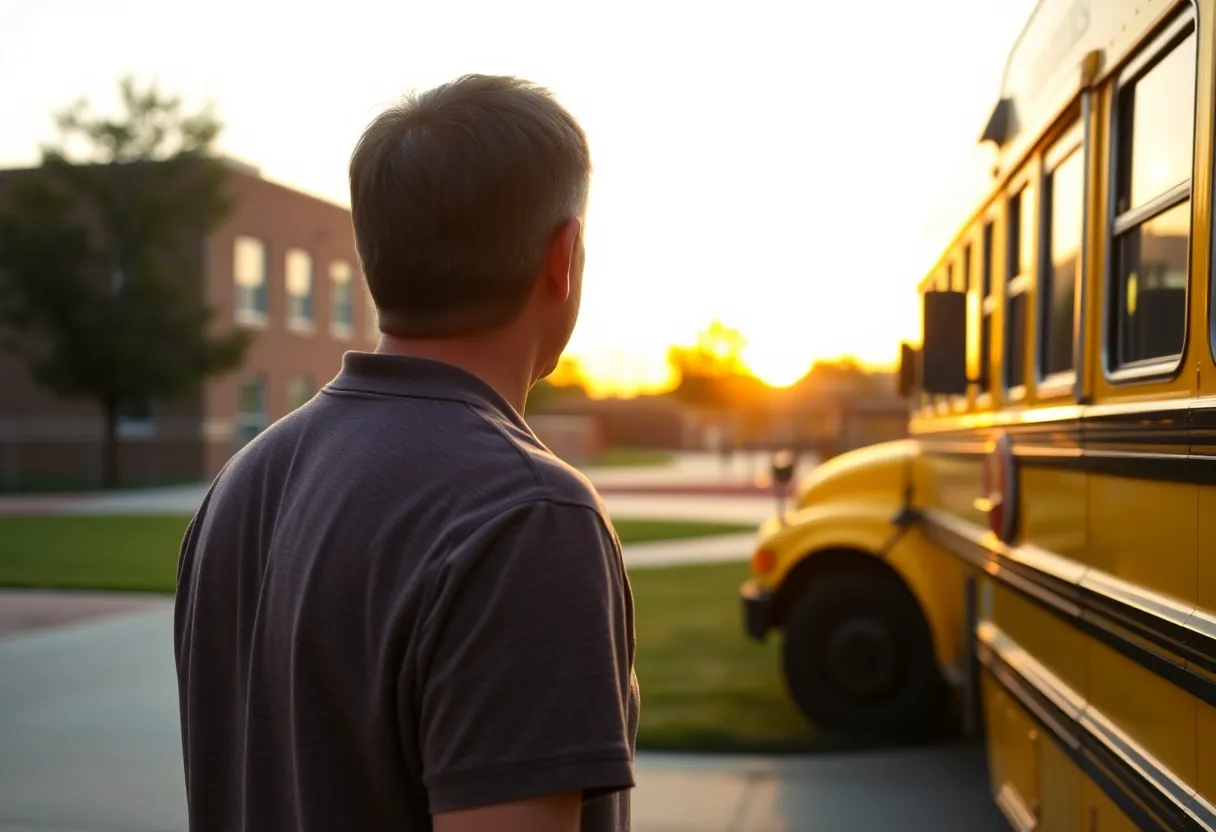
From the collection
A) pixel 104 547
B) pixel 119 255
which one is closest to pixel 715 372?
pixel 119 255

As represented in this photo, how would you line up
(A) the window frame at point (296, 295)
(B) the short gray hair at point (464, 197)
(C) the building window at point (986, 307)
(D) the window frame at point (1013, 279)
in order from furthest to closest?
(A) the window frame at point (296, 295)
(C) the building window at point (986, 307)
(D) the window frame at point (1013, 279)
(B) the short gray hair at point (464, 197)

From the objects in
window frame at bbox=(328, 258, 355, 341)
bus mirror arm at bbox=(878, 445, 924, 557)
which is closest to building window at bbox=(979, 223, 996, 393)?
bus mirror arm at bbox=(878, 445, 924, 557)

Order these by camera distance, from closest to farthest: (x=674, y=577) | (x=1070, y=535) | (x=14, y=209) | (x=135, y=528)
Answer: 1. (x=1070, y=535)
2. (x=674, y=577)
3. (x=135, y=528)
4. (x=14, y=209)

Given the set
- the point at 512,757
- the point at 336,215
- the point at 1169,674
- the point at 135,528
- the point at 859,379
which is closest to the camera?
the point at 512,757

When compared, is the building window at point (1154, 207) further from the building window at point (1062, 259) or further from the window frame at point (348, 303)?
the window frame at point (348, 303)

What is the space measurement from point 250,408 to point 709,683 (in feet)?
89.2

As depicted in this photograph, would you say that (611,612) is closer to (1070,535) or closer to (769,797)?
(1070,535)

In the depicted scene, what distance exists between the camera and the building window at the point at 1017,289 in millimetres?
4297

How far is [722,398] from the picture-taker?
89.6 metres

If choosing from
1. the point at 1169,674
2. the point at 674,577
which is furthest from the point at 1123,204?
the point at 674,577

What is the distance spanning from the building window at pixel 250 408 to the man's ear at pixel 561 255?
31.8 meters

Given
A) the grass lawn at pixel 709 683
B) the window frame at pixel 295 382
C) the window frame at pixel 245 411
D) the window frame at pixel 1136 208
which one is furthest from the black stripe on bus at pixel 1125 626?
the window frame at pixel 295 382

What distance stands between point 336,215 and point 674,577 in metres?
26.0

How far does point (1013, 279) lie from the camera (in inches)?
177
